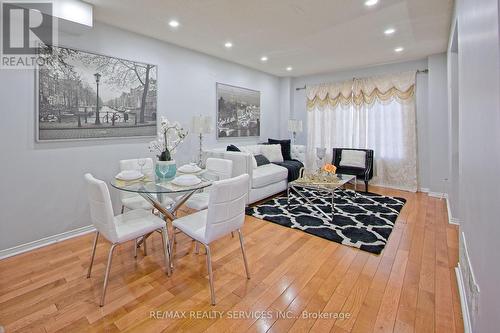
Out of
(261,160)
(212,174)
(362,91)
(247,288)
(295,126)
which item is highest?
(362,91)

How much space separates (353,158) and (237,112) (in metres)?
2.58

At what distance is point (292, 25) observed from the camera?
3.28 metres

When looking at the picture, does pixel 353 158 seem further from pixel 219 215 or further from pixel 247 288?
pixel 219 215

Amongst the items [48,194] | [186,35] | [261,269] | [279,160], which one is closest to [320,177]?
[279,160]

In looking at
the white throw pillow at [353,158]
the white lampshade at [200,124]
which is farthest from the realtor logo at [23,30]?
the white throw pillow at [353,158]

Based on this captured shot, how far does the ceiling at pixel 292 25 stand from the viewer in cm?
276

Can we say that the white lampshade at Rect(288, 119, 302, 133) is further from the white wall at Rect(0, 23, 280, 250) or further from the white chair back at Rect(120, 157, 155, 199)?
the white chair back at Rect(120, 157, 155, 199)

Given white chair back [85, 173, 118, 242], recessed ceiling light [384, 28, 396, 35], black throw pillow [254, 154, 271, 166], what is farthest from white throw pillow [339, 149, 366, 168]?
white chair back [85, 173, 118, 242]

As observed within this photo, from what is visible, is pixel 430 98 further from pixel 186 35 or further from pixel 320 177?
pixel 186 35

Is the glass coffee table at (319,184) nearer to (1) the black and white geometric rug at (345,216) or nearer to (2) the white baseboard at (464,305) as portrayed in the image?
(1) the black and white geometric rug at (345,216)

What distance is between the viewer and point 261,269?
7.60 ft

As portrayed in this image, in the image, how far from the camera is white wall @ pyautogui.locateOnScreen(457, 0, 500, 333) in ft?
3.37

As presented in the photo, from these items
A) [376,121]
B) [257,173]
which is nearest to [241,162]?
[257,173]

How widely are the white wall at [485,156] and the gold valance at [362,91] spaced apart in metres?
3.86
